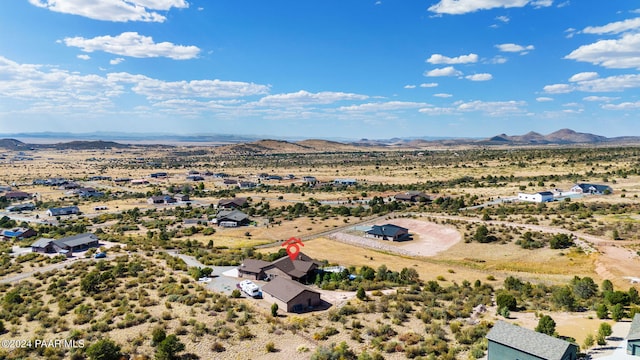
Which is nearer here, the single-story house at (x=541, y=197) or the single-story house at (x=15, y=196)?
the single-story house at (x=541, y=197)

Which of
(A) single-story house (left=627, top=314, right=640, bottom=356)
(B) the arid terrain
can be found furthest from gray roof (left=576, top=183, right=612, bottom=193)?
(A) single-story house (left=627, top=314, right=640, bottom=356)

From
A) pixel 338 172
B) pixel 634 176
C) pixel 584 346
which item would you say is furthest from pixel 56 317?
pixel 338 172

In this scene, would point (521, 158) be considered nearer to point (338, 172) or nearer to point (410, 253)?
point (338, 172)

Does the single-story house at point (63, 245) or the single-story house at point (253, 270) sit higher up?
the single-story house at point (253, 270)

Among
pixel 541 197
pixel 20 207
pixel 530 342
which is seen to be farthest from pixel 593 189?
pixel 20 207

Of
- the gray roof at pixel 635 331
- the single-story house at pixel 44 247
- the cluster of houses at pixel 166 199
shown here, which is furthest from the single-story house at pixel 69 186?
the gray roof at pixel 635 331

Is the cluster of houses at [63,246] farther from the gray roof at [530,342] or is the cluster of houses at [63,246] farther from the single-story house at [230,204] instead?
the gray roof at [530,342]

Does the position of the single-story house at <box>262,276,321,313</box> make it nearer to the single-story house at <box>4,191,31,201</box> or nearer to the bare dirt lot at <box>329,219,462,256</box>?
the bare dirt lot at <box>329,219,462,256</box>
